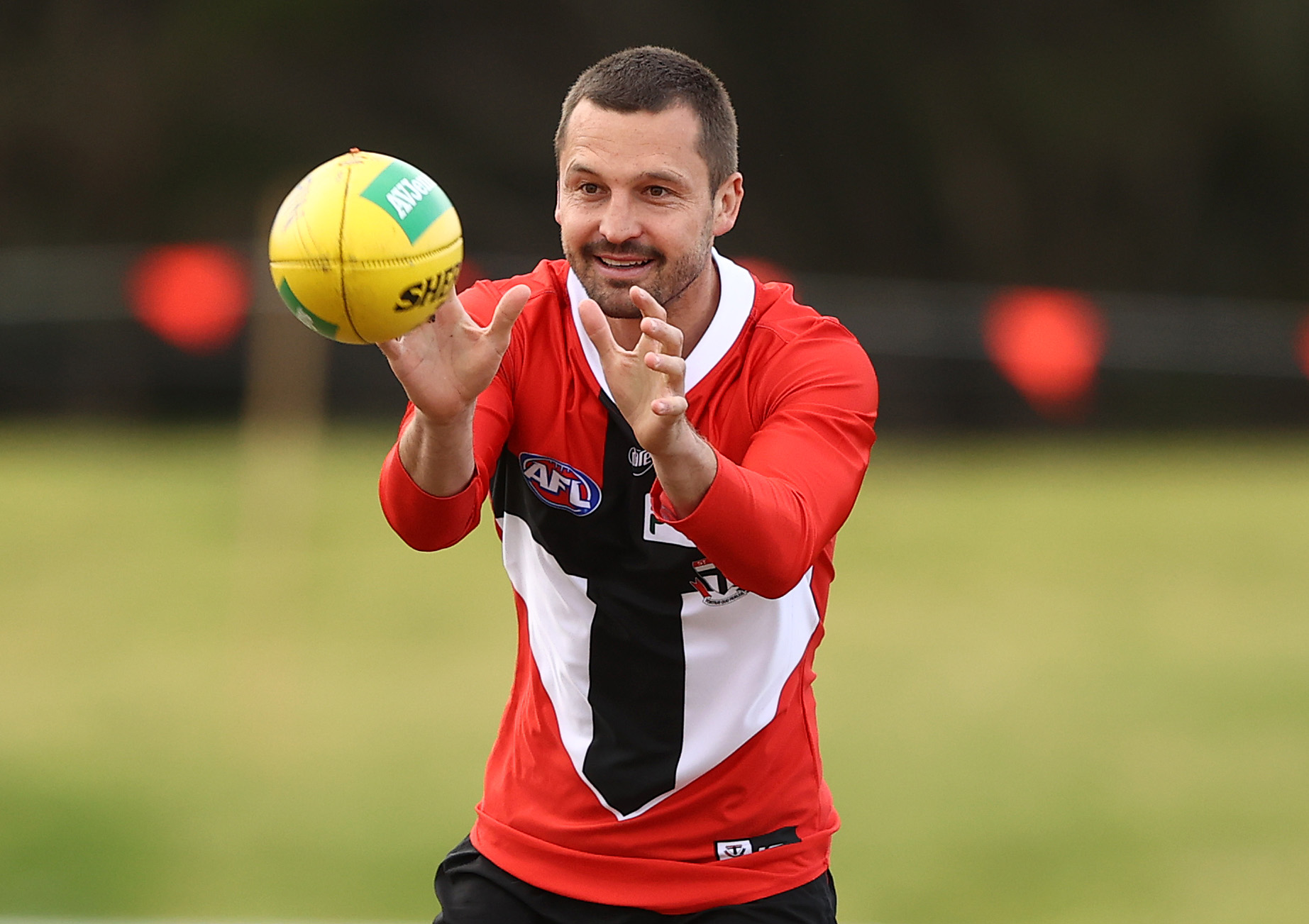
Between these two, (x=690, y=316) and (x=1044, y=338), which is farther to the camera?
(x=1044, y=338)

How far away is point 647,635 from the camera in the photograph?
11.3ft

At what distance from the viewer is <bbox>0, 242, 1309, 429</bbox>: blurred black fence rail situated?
1753 centimetres

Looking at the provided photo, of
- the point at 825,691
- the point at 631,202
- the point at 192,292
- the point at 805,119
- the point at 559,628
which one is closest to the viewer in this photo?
the point at 631,202

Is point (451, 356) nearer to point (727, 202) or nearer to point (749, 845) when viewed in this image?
point (727, 202)

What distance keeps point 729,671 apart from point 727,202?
0.97m

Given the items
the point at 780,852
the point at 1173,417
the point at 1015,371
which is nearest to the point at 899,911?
the point at 780,852

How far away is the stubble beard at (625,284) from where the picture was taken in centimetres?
320

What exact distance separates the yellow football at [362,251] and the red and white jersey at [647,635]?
1.33 ft

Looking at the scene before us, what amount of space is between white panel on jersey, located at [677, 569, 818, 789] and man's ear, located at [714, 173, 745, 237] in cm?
75

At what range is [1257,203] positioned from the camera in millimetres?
22484

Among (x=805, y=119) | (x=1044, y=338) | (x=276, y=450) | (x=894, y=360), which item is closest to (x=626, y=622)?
(x=1044, y=338)

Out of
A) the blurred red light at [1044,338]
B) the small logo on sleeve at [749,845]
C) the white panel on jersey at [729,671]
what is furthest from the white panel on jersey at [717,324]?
the blurred red light at [1044,338]

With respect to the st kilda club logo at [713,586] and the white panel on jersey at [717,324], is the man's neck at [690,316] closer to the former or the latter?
the white panel on jersey at [717,324]

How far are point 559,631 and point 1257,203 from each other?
21082mm
